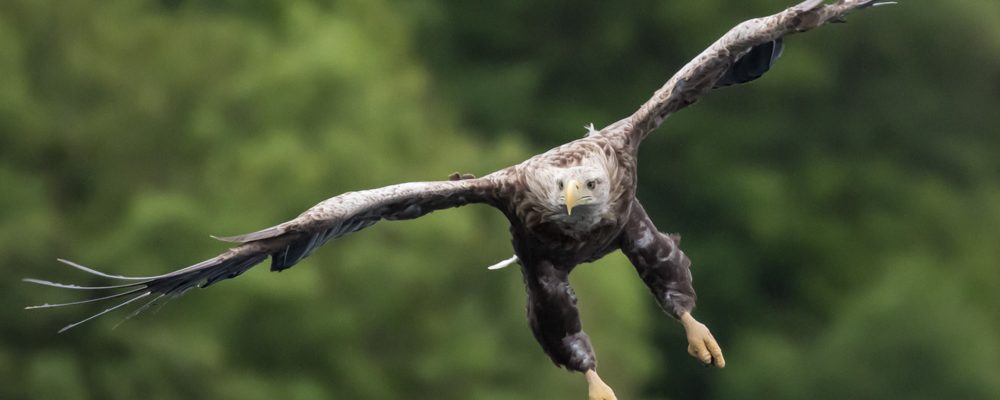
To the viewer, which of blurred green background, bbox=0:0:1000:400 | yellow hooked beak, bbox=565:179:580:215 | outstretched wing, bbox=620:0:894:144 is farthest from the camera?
blurred green background, bbox=0:0:1000:400

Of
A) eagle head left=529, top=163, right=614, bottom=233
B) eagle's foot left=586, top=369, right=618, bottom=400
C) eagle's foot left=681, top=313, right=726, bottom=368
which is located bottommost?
eagle's foot left=586, top=369, right=618, bottom=400

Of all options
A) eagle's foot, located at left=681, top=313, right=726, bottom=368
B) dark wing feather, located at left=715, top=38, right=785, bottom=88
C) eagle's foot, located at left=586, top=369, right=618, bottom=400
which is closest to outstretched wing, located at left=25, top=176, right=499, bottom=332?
eagle's foot, located at left=586, top=369, right=618, bottom=400

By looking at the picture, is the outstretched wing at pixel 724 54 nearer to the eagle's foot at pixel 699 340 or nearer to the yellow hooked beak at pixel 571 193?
the yellow hooked beak at pixel 571 193

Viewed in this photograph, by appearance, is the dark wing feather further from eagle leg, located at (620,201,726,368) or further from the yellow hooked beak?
the yellow hooked beak

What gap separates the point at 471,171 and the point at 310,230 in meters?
15.6

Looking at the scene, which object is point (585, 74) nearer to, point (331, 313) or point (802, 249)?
point (802, 249)

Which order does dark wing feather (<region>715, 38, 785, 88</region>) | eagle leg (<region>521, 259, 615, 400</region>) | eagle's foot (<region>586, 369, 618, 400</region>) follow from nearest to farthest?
eagle leg (<region>521, 259, 615, 400</region>), eagle's foot (<region>586, 369, 618, 400</region>), dark wing feather (<region>715, 38, 785, 88</region>)

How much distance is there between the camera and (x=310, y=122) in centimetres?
2953

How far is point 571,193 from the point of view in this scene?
42.3ft

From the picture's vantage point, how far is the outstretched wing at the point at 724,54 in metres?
13.4

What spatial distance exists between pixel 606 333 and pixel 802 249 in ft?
31.7

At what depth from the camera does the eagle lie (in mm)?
12984

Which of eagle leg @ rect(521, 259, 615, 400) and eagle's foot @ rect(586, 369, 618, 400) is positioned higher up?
eagle leg @ rect(521, 259, 615, 400)

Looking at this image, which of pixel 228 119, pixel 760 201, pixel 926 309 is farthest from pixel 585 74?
pixel 228 119
